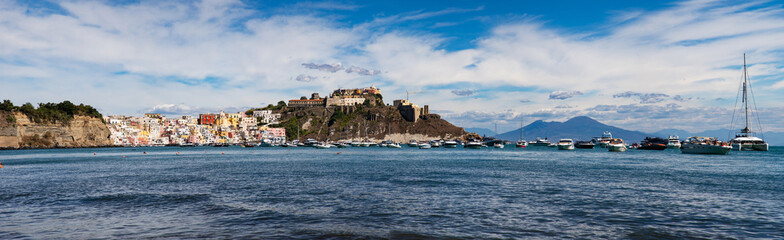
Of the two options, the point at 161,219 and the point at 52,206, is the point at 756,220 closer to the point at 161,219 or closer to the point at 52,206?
the point at 161,219

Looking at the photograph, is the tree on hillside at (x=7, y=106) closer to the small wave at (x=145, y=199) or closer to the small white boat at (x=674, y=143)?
the small wave at (x=145, y=199)

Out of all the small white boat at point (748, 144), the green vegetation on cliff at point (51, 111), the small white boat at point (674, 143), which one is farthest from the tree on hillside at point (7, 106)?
the small white boat at point (674, 143)

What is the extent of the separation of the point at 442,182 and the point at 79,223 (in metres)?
22.5

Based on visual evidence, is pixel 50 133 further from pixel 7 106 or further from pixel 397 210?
pixel 397 210

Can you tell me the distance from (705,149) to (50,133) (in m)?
188

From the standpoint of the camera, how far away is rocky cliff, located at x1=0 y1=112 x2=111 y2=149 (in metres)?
137

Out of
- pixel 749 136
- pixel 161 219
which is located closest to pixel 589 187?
pixel 161 219

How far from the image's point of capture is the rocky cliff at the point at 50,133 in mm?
137000

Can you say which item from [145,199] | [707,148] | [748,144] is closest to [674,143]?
[748,144]

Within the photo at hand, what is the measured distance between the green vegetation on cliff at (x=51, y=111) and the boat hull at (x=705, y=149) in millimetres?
182918

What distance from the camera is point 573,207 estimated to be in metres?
21.0

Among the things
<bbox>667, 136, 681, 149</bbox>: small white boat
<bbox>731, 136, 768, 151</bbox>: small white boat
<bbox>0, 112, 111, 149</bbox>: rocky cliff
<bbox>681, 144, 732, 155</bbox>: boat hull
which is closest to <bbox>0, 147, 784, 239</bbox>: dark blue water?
<bbox>681, 144, 732, 155</bbox>: boat hull

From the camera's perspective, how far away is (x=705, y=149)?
85.6 meters

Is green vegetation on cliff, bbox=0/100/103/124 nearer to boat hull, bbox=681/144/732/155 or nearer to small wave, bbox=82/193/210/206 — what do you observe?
small wave, bbox=82/193/210/206
